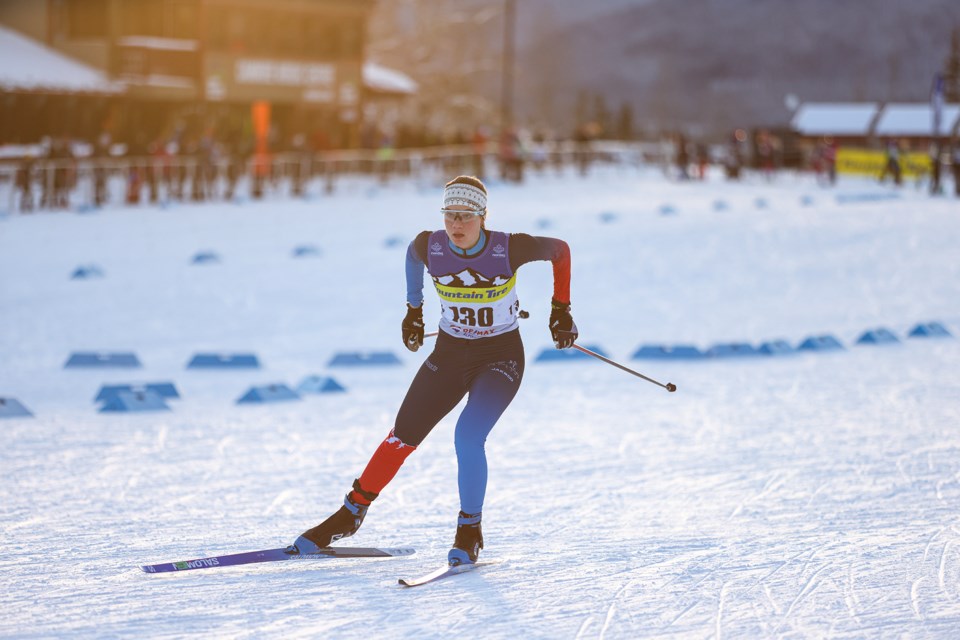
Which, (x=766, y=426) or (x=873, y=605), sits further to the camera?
(x=766, y=426)

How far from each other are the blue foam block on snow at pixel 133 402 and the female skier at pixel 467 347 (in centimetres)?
444

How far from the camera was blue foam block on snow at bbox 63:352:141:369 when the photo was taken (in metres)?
11.4

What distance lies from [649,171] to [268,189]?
16954 mm

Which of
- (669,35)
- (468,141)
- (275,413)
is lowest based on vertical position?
(275,413)

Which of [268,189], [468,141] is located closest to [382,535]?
[268,189]

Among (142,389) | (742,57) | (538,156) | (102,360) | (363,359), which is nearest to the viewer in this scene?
(142,389)

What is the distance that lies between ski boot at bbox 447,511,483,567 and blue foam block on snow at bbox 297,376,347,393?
5303 millimetres

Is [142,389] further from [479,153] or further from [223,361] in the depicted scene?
[479,153]

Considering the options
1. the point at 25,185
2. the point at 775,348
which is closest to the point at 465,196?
the point at 775,348

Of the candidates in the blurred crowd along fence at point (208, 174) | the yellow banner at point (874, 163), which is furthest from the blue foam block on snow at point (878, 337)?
the yellow banner at point (874, 163)

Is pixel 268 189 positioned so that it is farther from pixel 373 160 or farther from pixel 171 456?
pixel 171 456

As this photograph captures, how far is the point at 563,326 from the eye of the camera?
5438mm

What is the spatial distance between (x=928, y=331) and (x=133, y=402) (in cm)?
772

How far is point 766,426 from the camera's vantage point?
9.08 meters
